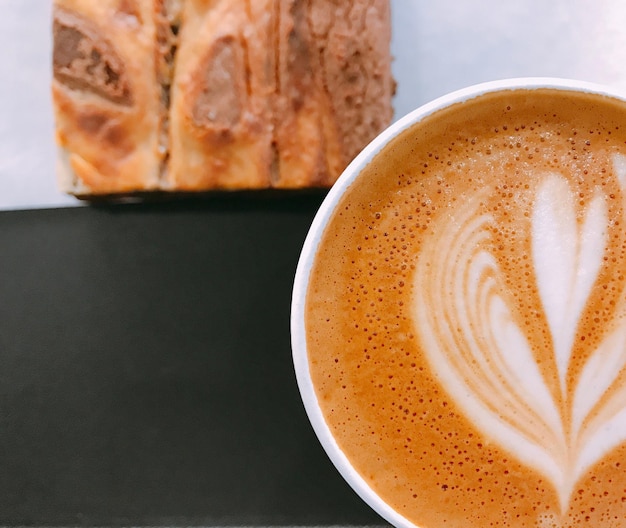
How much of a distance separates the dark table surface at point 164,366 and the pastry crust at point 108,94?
14 centimetres

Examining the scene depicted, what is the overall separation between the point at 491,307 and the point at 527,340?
0.06 meters

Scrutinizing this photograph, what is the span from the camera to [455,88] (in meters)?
0.95

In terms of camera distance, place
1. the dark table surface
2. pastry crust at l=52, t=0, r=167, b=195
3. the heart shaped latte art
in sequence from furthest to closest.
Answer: the dark table surface < pastry crust at l=52, t=0, r=167, b=195 < the heart shaped latte art

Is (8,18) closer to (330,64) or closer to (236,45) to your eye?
(236,45)

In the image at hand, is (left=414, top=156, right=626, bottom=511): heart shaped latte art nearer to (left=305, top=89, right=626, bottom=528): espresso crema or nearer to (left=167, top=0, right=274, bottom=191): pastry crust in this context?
(left=305, top=89, right=626, bottom=528): espresso crema

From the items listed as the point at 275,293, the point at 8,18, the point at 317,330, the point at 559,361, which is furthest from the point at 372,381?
the point at 8,18

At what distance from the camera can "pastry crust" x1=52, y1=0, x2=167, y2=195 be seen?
2.70 feet

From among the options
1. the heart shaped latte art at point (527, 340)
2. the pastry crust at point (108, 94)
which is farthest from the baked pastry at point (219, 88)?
the heart shaped latte art at point (527, 340)

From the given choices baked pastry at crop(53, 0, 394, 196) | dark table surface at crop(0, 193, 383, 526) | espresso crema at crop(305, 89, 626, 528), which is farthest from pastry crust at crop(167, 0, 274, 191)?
espresso crema at crop(305, 89, 626, 528)

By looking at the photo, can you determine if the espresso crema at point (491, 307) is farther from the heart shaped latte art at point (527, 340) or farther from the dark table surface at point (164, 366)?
the dark table surface at point (164, 366)

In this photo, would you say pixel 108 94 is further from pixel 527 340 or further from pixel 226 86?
pixel 527 340

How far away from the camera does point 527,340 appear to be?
657 millimetres

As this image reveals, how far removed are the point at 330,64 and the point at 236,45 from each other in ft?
0.46

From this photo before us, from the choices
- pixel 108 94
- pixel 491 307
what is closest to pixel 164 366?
pixel 108 94
